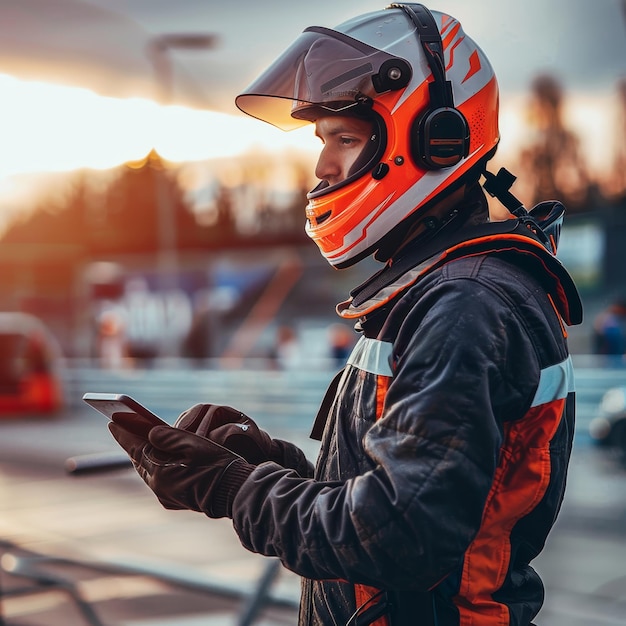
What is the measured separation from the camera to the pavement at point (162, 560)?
162 inches

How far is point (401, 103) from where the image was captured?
4.64 ft

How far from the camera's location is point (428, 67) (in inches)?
55.9

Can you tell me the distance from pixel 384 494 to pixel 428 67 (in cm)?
66

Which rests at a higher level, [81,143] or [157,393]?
[81,143]

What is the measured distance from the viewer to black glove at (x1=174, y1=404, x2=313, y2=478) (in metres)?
1.42

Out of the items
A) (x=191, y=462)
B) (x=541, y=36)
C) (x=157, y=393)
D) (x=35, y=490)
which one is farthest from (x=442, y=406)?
(x=157, y=393)

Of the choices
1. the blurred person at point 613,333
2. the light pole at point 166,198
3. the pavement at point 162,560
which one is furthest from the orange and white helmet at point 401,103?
the light pole at point 166,198

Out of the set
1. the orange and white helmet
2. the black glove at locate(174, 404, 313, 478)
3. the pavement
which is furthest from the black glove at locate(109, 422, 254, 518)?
the pavement

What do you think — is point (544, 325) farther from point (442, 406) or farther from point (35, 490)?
point (35, 490)

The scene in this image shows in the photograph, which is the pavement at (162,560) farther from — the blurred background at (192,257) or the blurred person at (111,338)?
the blurred person at (111,338)

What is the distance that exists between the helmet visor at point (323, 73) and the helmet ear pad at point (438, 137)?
0.29 ft

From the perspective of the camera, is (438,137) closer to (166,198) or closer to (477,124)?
(477,124)

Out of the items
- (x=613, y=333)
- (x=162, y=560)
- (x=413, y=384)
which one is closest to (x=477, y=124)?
(x=413, y=384)

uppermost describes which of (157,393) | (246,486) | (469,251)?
(469,251)
